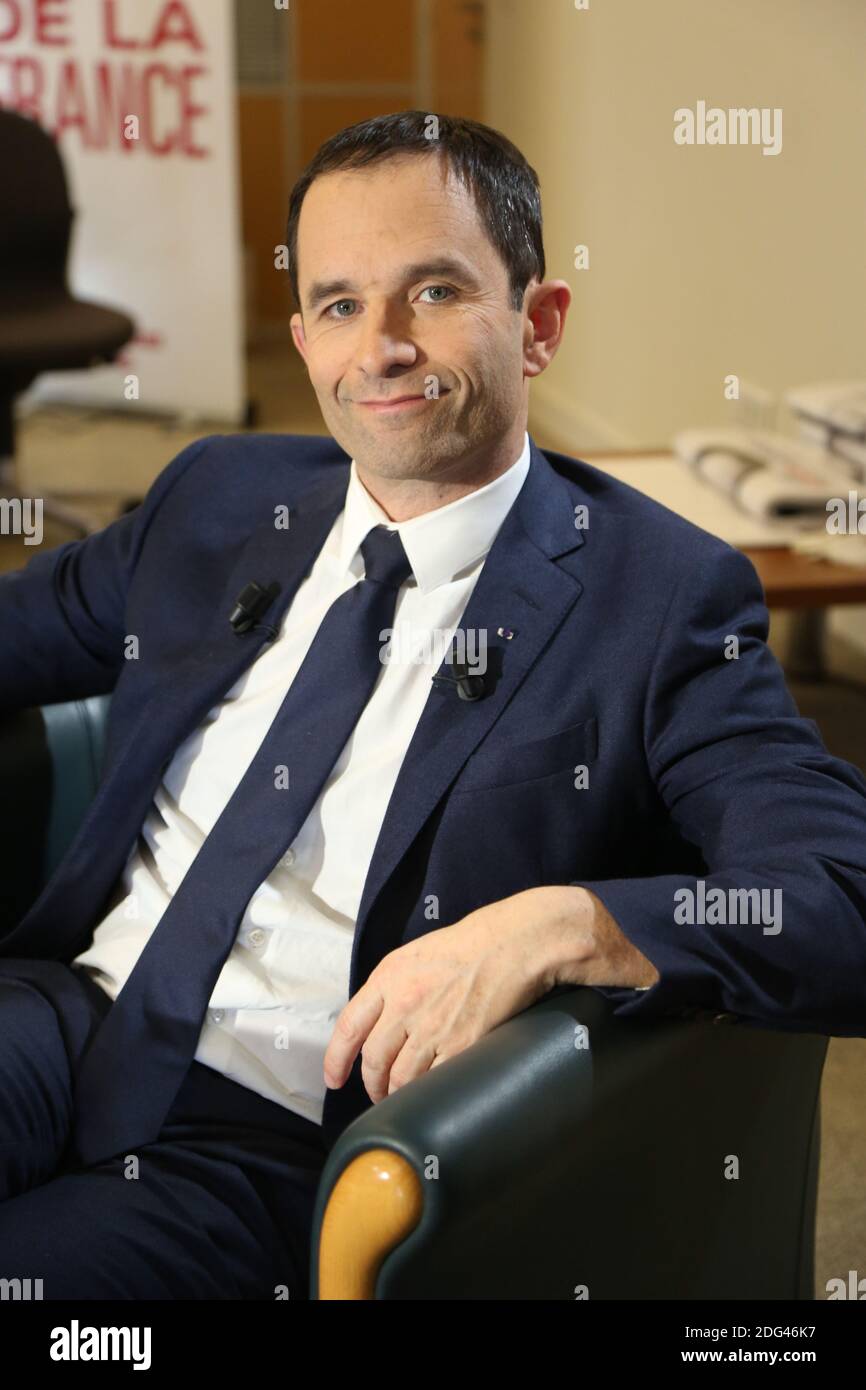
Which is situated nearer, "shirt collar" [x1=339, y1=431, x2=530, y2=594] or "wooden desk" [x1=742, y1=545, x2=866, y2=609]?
"shirt collar" [x1=339, y1=431, x2=530, y2=594]

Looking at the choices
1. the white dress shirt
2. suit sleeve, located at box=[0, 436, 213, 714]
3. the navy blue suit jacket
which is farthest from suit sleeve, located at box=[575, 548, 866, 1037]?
suit sleeve, located at box=[0, 436, 213, 714]

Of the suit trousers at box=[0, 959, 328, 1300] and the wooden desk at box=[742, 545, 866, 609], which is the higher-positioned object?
the wooden desk at box=[742, 545, 866, 609]

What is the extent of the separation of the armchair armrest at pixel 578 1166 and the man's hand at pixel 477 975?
0.09 ft

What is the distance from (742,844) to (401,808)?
30 centimetres

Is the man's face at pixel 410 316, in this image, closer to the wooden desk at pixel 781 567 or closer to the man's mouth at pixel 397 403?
the man's mouth at pixel 397 403

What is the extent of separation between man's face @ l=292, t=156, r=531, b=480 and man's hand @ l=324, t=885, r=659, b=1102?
460 mm

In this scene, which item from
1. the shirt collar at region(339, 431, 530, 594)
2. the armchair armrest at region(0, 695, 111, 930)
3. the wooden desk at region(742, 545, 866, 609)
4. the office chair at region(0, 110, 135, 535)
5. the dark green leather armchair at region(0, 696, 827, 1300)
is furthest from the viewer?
the office chair at region(0, 110, 135, 535)

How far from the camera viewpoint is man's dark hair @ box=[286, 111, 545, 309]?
150 cm

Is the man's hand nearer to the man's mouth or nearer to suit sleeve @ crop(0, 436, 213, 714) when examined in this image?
the man's mouth

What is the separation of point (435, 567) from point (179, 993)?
1.49 ft

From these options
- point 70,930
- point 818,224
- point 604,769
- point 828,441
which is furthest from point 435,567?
point 818,224

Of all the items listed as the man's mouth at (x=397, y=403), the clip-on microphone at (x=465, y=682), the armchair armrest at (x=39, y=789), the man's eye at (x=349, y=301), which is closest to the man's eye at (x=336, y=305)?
the man's eye at (x=349, y=301)

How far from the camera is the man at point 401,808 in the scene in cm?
127
